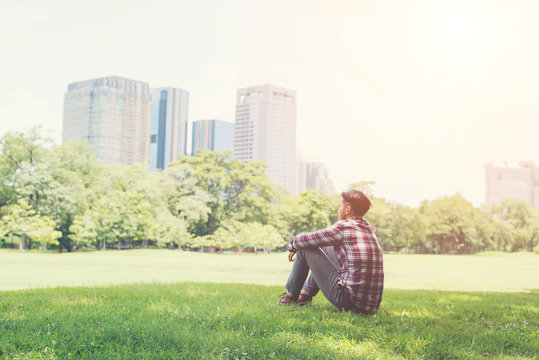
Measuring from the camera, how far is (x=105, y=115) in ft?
392

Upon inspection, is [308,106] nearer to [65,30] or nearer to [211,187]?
[65,30]

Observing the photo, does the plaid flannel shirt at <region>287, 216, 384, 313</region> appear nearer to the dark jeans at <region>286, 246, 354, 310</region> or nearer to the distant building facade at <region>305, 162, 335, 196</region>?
the dark jeans at <region>286, 246, 354, 310</region>

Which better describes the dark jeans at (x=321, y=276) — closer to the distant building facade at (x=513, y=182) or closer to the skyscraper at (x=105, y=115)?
the distant building facade at (x=513, y=182)

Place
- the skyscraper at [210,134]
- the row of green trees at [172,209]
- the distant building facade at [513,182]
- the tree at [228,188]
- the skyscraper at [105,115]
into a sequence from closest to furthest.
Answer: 1. the row of green trees at [172,209]
2. the tree at [228,188]
3. the distant building facade at [513,182]
4. the skyscraper at [105,115]
5. the skyscraper at [210,134]

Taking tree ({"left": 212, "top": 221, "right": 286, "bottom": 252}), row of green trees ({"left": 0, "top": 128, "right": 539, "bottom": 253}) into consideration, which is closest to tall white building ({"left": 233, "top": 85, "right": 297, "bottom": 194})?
row of green trees ({"left": 0, "top": 128, "right": 539, "bottom": 253})

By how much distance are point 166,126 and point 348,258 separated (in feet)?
462

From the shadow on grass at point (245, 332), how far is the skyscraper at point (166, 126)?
445ft

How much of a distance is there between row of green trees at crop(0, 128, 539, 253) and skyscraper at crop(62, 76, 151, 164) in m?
87.3

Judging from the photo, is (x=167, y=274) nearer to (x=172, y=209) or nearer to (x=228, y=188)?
(x=172, y=209)

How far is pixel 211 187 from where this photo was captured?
3906 centimetres

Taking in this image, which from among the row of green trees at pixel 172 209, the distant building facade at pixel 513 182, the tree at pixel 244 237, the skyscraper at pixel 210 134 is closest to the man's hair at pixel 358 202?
the row of green trees at pixel 172 209

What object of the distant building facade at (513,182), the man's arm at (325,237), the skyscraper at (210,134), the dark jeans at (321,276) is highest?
the skyscraper at (210,134)

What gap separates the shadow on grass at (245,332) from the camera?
9.61ft

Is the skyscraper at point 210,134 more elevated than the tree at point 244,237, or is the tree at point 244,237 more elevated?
the skyscraper at point 210,134
